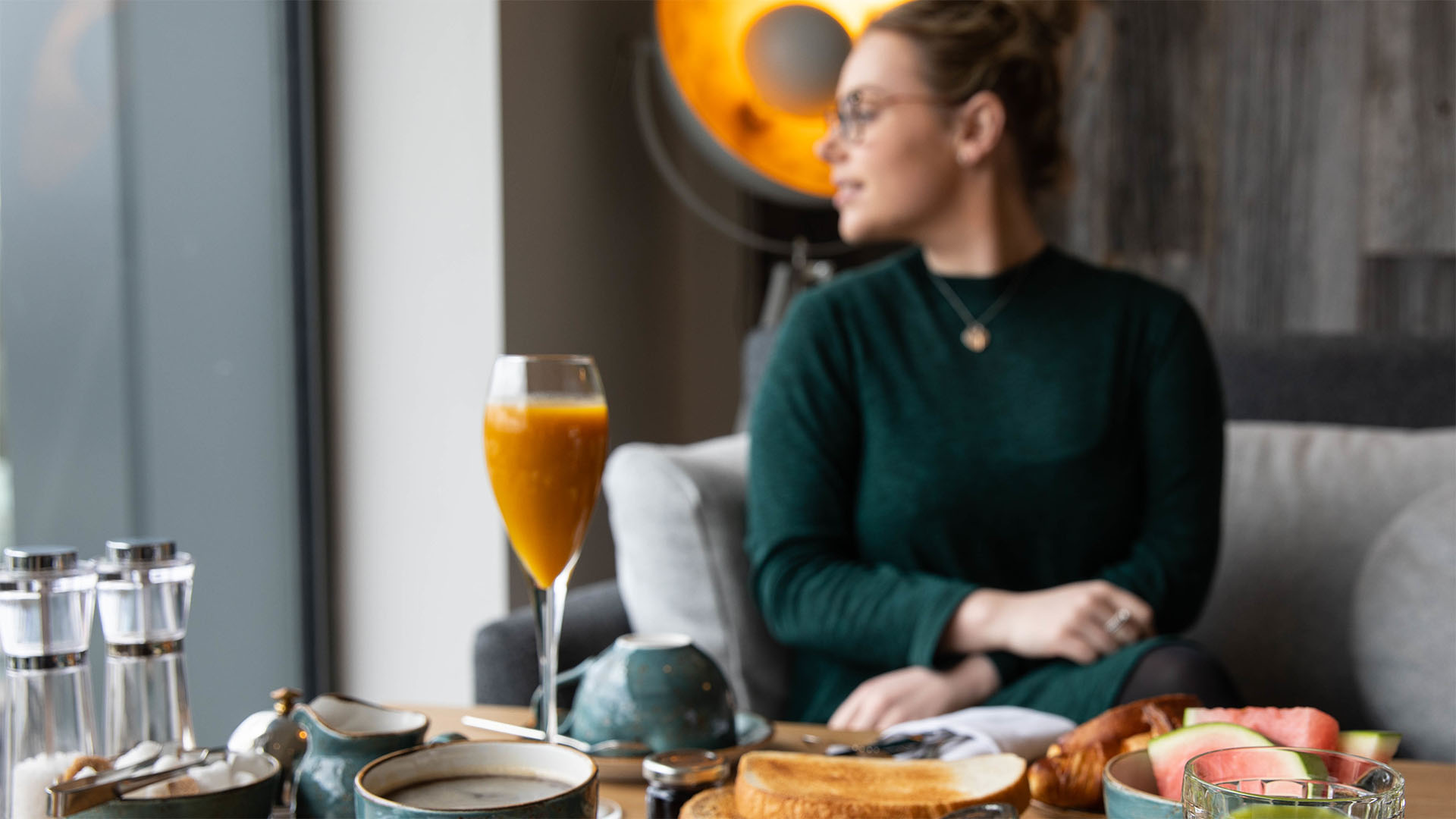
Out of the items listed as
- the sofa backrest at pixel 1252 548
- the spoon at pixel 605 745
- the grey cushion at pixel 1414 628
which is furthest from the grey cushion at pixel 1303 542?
the spoon at pixel 605 745

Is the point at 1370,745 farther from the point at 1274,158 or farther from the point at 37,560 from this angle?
the point at 1274,158

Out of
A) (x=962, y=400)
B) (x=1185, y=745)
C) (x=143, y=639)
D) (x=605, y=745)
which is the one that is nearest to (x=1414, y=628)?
(x=962, y=400)

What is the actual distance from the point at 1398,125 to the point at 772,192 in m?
1.29

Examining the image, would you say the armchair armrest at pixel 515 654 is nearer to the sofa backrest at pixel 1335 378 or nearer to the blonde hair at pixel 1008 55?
the sofa backrest at pixel 1335 378

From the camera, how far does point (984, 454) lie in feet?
5.01

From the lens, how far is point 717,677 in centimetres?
83

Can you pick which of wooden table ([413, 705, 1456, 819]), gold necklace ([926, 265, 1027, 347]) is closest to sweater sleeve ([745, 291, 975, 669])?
gold necklace ([926, 265, 1027, 347])

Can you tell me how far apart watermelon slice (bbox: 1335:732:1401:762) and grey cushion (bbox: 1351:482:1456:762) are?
731 mm

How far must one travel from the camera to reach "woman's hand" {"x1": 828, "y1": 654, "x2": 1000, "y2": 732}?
1337mm

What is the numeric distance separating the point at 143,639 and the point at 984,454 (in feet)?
3.37

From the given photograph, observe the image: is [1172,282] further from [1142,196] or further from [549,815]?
[549,815]

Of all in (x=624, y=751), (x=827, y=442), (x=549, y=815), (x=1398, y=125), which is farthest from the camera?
(x=1398, y=125)

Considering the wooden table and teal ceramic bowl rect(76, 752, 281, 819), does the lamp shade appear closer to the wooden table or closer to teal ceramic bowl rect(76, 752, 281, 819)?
the wooden table

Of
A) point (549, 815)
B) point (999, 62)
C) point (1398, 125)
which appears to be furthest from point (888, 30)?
point (1398, 125)
